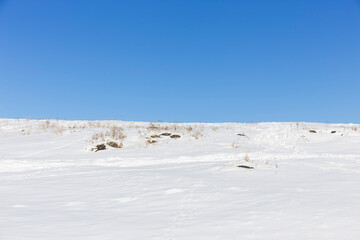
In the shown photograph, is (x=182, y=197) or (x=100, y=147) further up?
(x=100, y=147)

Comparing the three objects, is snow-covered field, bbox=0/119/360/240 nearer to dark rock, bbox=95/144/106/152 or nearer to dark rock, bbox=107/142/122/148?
dark rock, bbox=95/144/106/152

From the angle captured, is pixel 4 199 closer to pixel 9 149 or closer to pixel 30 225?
pixel 30 225

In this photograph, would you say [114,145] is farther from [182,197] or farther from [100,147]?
[182,197]

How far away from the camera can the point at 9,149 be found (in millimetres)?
10914

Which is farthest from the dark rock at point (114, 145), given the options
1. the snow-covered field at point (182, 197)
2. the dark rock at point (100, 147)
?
the snow-covered field at point (182, 197)

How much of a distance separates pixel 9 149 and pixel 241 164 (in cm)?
903

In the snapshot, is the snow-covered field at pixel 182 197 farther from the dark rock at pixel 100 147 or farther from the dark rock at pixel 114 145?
the dark rock at pixel 114 145

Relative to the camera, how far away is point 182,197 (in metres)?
4.22

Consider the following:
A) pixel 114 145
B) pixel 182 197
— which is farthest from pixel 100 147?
pixel 182 197

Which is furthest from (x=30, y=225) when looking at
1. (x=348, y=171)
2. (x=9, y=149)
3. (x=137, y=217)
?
(x=9, y=149)

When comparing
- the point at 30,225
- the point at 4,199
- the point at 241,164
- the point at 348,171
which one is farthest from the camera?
the point at 241,164

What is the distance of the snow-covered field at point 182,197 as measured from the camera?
9.38 feet

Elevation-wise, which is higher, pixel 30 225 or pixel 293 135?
pixel 293 135

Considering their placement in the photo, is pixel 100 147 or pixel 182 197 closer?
pixel 182 197
